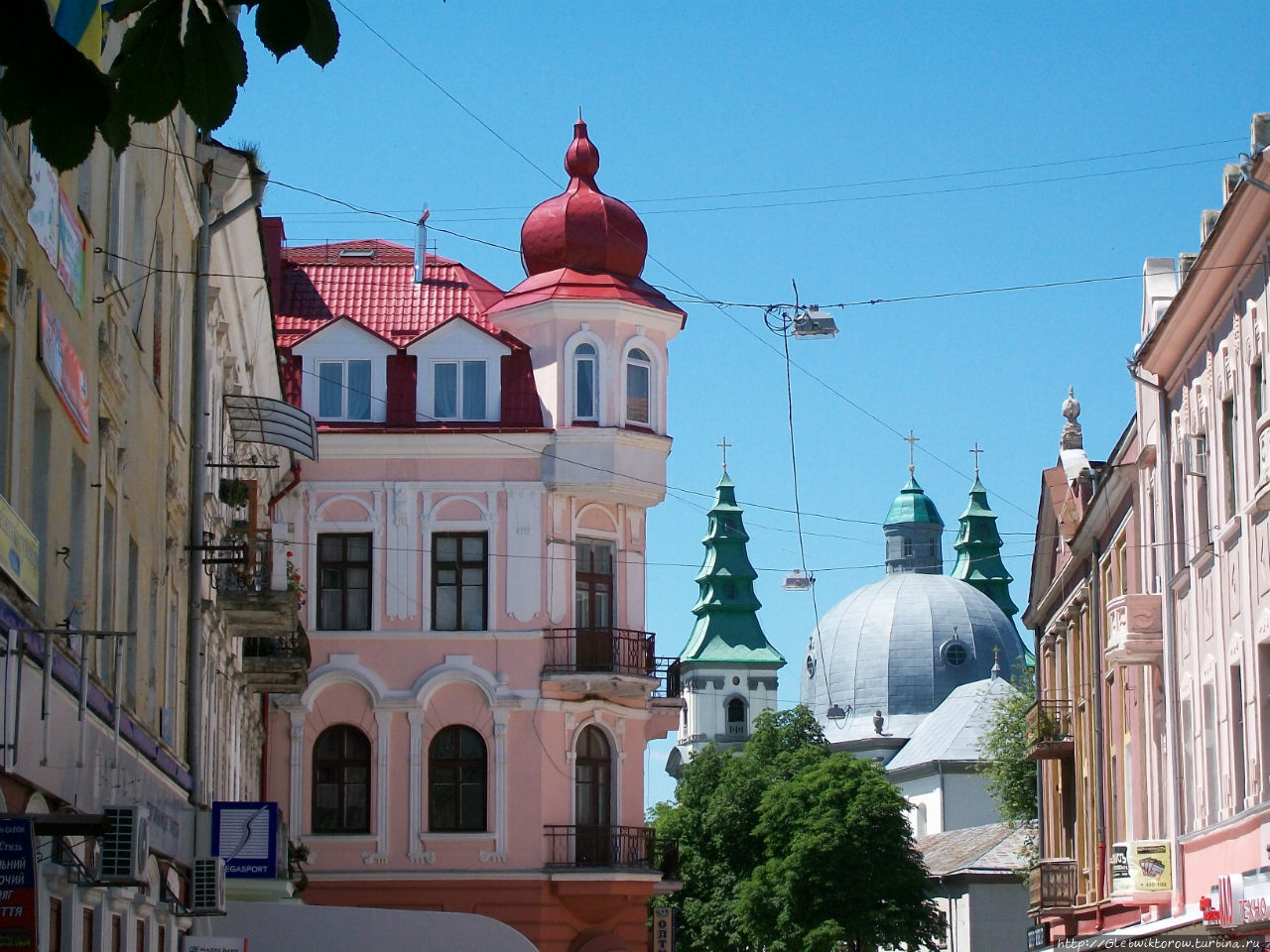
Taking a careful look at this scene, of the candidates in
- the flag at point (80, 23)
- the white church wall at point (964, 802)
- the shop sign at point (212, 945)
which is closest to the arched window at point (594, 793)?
the shop sign at point (212, 945)

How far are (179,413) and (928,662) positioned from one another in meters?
137

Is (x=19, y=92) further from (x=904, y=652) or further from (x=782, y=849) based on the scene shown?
(x=904, y=652)

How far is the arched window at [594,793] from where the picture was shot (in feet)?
116

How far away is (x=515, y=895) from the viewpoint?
34.8 m

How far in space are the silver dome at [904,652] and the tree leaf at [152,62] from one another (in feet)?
485

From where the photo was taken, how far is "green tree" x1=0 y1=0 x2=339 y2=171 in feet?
17.6

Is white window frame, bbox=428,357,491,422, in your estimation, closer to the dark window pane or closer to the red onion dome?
the dark window pane

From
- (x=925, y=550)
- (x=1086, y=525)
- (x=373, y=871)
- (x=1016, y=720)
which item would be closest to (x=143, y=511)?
(x=373, y=871)

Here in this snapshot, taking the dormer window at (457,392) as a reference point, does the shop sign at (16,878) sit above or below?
below

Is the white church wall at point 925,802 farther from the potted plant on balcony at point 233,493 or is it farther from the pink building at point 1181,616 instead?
the potted plant on balcony at point 233,493

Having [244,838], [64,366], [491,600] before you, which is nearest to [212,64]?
[64,366]

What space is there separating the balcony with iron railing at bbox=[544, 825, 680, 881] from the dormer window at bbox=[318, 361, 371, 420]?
24.9 feet

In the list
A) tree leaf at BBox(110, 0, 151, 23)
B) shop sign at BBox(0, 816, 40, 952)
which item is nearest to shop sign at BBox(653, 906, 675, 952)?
shop sign at BBox(0, 816, 40, 952)

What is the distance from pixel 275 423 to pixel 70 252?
43.2ft
